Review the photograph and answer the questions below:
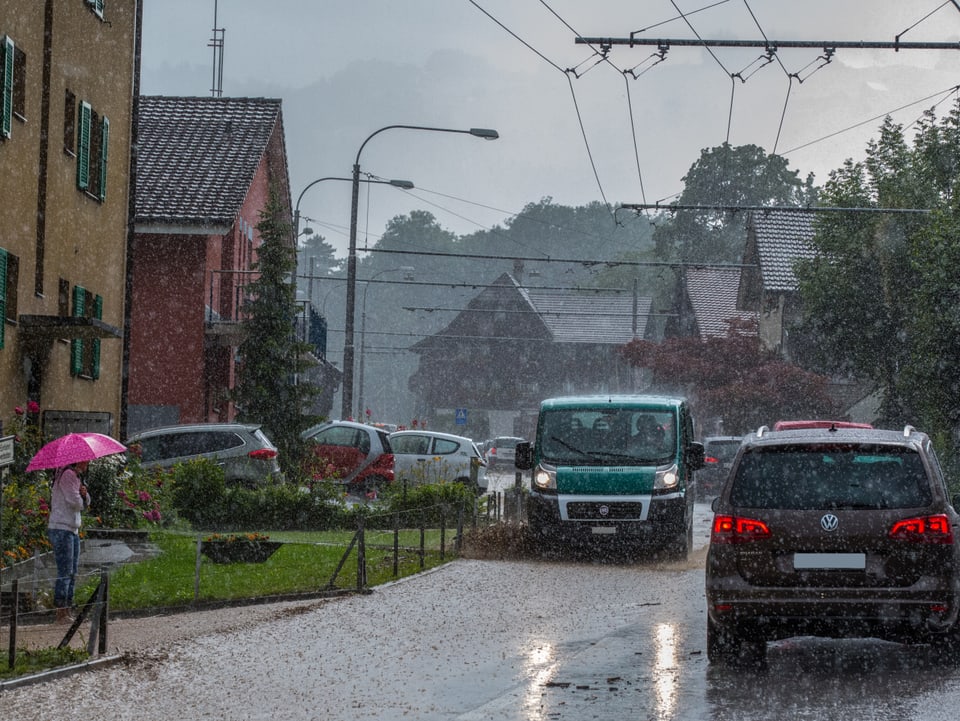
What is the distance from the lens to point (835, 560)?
34.0ft

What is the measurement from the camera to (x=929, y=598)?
1025 cm

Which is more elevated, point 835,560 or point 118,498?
point 835,560

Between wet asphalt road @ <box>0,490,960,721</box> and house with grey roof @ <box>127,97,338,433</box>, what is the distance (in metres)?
22.1

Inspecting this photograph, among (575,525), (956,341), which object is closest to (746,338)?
(956,341)

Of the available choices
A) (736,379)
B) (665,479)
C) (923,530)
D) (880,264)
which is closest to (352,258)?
(880,264)

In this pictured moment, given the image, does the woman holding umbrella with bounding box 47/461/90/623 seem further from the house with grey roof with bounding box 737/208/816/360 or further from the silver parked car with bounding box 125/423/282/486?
the house with grey roof with bounding box 737/208/816/360

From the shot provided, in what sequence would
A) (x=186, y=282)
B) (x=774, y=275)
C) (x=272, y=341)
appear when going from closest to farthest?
(x=272, y=341) < (x=186, y=282) < (x=774, y=275)

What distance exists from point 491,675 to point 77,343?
625 inches

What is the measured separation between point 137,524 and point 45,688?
37.2 feet

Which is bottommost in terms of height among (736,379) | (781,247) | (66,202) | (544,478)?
(544,478)

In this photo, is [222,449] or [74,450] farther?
[222,449]

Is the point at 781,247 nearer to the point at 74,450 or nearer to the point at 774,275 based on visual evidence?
the point at 774,275

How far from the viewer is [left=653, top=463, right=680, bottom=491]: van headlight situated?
66.7 ft

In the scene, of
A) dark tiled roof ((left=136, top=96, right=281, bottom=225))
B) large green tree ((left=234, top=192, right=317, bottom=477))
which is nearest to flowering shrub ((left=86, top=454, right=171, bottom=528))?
large green tree ((left=234, top=192, right=317, bottom=477))
